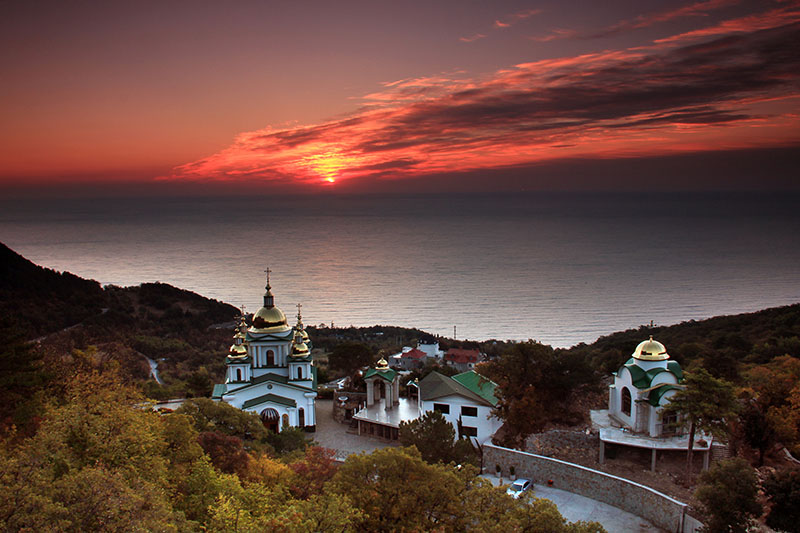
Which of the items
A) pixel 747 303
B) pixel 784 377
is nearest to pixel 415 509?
pixel 784 377

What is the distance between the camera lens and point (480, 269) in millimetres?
107375

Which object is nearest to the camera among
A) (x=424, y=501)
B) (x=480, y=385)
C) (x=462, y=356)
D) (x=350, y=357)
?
(x=424, y=501)

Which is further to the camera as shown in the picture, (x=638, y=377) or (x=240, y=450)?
(x=638, y=377)

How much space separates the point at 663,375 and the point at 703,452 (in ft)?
10.8

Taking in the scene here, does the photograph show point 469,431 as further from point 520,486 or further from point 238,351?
point 238,351

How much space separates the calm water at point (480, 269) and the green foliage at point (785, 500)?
144 ft

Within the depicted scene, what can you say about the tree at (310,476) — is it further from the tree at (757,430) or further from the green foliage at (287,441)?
the tree at (757,430)

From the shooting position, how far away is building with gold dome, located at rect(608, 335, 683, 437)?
22.8 m

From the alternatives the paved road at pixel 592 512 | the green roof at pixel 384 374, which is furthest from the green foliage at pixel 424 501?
the green roof at pixel 384 374

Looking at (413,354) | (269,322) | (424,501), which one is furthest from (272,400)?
(413,354)

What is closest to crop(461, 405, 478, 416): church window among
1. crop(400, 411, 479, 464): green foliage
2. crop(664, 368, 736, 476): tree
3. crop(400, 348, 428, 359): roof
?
crop(400, 411, 479, 464): green foliage

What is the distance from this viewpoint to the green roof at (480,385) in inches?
1125

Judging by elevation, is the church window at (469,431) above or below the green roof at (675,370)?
below

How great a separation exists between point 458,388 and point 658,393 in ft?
32.6
